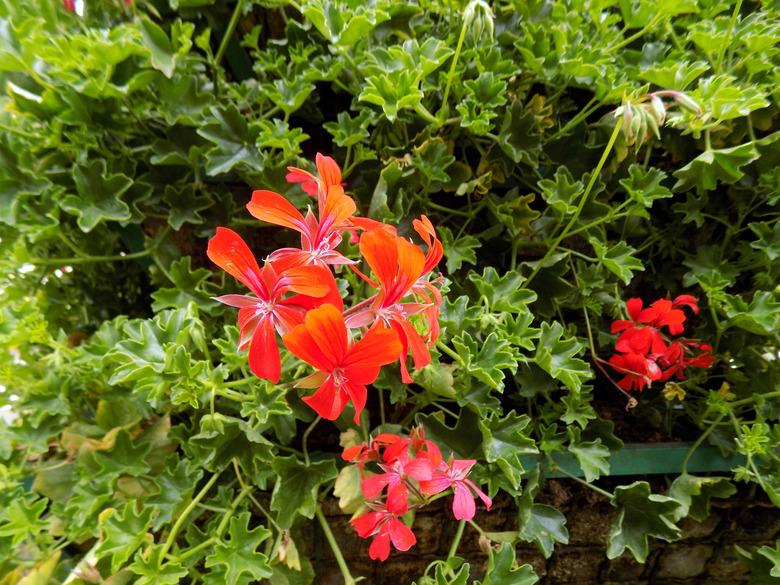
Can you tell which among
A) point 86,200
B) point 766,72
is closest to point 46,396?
point 86,200

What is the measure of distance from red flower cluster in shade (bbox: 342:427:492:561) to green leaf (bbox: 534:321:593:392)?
0.20 meters

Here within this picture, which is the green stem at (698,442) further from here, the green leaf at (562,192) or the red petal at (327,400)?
the red petal at (327,400)

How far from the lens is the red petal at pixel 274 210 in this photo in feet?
1.61

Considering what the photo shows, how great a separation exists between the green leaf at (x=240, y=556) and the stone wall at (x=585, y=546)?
0.21 metres

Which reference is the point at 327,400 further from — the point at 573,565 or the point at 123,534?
the point at 573,565

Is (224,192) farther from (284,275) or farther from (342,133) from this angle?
(284,275)

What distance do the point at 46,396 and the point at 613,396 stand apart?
1.09 metres

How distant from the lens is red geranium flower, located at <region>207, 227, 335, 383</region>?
0.45 m

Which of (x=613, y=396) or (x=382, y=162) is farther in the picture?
(x=613, y=396)

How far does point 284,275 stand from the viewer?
45 centimetres

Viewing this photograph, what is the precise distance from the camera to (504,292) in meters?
0.81

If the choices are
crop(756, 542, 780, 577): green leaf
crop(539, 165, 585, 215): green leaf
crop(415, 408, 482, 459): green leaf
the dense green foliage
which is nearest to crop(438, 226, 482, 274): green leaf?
the dense green foliage

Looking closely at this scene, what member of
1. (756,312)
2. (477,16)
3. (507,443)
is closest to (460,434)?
(507,443)

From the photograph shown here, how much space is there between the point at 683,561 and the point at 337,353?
103 cm
